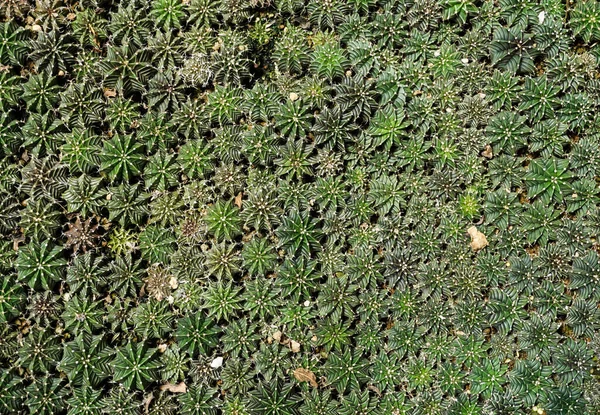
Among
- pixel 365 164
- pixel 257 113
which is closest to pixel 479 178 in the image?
pixel 365 164

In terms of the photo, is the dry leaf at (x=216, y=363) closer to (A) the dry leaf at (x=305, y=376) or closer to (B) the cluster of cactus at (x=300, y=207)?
(B) the cluster of cactus at (x=300, y=207)

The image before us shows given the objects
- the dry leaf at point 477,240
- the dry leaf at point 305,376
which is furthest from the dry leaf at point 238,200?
the dry leaf at point 477,240

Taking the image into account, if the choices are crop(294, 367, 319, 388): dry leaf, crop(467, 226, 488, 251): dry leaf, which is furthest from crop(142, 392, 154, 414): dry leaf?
crop(467, 226, 488, 251): dry leaf

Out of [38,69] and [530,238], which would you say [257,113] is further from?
[530,238]

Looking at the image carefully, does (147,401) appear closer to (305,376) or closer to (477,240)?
(305,376)

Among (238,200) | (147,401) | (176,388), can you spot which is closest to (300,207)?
(238,200)

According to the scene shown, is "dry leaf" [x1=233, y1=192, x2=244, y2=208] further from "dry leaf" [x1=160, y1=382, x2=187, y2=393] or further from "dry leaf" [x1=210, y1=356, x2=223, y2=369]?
"dry leaf" [x1=160, y1=382, x2=187, y2=393]
